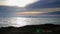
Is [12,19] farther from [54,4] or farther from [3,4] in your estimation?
[54,4]

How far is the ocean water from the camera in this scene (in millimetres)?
3492

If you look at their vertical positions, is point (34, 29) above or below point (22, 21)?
below

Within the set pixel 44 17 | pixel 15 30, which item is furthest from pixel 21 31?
pixel 44 17

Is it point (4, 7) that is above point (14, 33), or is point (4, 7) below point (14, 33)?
above

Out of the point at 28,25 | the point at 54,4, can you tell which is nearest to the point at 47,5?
the point at 54,4

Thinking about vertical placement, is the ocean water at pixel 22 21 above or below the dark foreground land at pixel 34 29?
above

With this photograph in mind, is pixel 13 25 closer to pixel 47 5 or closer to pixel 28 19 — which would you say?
pixel 28 19

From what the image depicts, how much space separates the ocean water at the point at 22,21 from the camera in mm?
3492

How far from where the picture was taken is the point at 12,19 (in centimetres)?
350

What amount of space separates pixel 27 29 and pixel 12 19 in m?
0.21

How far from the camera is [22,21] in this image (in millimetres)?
3516

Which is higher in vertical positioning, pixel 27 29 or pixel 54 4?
pixel 54 4

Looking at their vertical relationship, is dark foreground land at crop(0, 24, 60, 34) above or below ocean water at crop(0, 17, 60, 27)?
below

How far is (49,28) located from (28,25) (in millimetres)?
244
